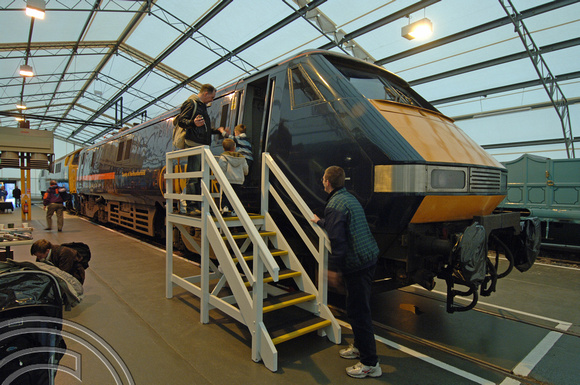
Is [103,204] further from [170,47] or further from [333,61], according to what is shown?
[333,61]

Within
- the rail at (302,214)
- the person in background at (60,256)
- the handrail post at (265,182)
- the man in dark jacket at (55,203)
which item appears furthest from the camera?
the man in dark jacket at (55,203)

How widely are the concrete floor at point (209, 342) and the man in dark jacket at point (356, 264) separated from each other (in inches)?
8.1

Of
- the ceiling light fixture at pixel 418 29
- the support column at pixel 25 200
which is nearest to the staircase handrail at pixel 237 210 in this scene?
the ceiling light fixture at pixel 418 29

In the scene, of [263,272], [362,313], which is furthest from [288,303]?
[362,313]

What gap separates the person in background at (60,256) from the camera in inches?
168

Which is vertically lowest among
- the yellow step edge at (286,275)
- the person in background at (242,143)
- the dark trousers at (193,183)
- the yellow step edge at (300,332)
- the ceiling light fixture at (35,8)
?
the yellow step edge at (300,332)

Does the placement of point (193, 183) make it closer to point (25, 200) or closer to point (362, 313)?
point (362, 313)

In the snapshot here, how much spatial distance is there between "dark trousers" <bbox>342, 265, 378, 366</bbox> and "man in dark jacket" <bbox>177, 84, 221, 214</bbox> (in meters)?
2.45

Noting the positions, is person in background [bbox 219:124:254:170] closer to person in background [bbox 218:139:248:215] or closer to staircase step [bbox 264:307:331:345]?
person in background [bbox 218:139:248:215]

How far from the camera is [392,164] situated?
3.14m

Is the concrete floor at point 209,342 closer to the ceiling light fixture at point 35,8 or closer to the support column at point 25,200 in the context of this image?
the ceiling light fixture at point 35,8

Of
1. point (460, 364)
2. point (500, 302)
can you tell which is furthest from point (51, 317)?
point (500, 302)

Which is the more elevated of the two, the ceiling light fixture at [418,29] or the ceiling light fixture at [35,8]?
the ceiling light fixture at [35,8]

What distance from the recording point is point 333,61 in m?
4.17
